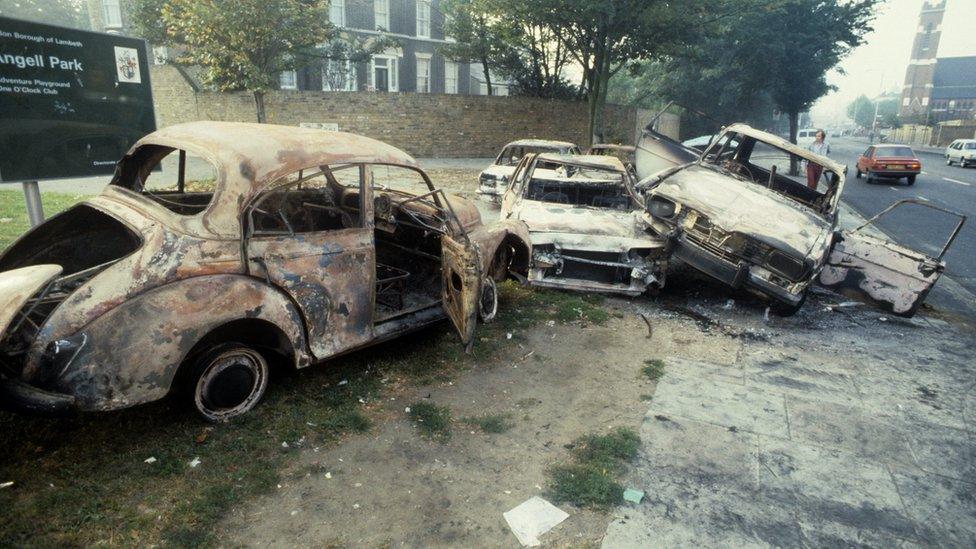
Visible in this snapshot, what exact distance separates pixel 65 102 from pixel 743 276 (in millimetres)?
6867

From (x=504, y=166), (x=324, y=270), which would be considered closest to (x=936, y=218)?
(x=504, y=166)

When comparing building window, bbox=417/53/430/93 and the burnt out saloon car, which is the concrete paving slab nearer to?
the burnt out saloon car

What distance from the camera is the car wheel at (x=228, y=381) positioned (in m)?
3.48

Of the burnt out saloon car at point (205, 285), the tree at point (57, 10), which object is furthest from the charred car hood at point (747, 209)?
the tree at point (57, 10)

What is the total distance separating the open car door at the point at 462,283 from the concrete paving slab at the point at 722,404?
160cm

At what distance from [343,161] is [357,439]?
1.98 metres

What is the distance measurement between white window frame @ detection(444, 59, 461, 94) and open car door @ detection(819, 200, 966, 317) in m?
29.0

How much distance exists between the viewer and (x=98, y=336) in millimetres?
2910

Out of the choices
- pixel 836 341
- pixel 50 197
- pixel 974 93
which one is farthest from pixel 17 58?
pixel 974 93

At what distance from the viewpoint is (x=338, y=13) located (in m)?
26.5

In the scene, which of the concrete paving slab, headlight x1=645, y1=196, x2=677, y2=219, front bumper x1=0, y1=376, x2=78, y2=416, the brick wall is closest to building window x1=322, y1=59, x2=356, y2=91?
the brick wall

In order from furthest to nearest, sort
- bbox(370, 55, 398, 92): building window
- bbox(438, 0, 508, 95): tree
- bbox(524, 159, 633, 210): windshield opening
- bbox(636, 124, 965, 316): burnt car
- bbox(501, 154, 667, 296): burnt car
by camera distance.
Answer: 1. bbox(370, 55, 398, 92): building window
2. bbox(438, 0, 508, 95): tree
3. bbox(524, 159, 633, 210): windshield opening
4. bbox(501, 154, 667, 296): burnt car
5. bbox(636, 124, 965, 316): burnt car

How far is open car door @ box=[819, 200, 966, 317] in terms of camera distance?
603 centimetres

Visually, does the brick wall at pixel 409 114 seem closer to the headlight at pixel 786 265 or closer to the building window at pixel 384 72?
the building window at pixel 384 72
